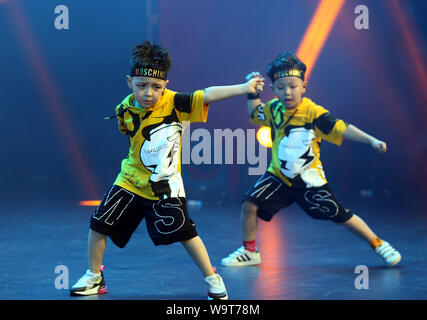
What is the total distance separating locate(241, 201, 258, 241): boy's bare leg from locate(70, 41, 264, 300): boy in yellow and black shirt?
93 cm

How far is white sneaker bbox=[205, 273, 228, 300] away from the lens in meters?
2.84

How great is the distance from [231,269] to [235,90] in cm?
128

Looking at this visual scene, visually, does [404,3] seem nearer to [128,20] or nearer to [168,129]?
[128,20]

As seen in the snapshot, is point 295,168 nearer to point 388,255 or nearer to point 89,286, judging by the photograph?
point 388,255

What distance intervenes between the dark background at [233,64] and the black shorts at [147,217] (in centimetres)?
463

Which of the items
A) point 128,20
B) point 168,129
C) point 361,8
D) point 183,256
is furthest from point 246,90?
point 128,20
